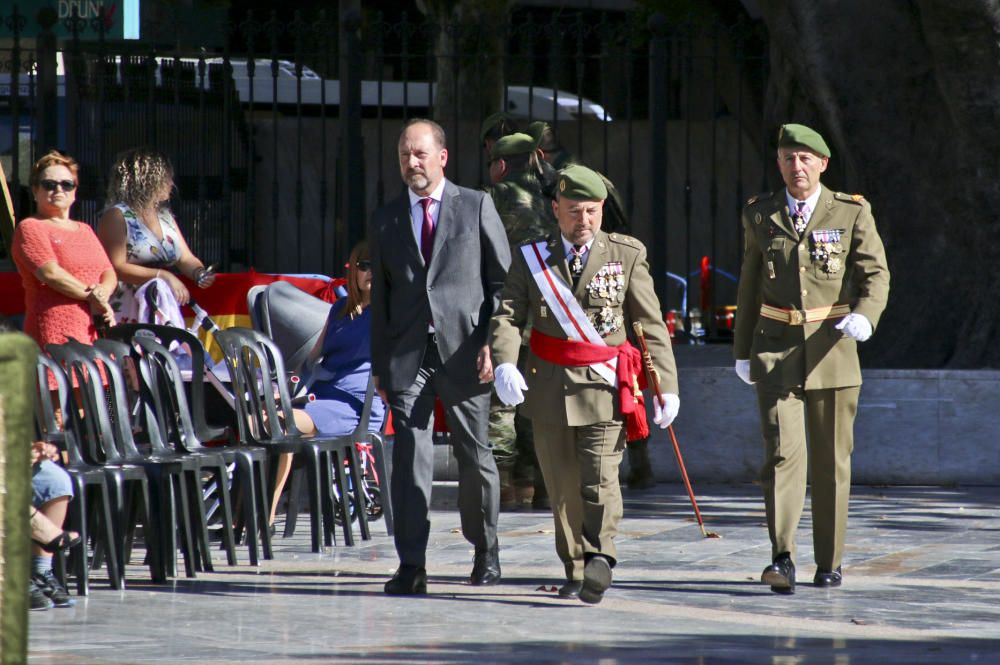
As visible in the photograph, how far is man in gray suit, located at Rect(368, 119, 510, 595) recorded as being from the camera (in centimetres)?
692

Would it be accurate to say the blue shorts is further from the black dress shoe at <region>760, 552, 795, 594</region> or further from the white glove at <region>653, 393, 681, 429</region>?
the black dress shoe at <region>760, 552, 795, 594</region>

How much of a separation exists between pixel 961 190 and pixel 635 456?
104 inches

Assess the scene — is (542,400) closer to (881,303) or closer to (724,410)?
(881,303)

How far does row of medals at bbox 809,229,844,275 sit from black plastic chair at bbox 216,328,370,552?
8.16 feet

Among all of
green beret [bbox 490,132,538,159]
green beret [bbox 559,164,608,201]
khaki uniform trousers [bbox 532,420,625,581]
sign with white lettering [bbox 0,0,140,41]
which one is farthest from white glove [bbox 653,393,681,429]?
sign with white lettering [bbox 0,0,140,41]

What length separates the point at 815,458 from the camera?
707cm

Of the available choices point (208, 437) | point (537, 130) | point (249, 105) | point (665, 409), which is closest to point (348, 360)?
point (208, 437)

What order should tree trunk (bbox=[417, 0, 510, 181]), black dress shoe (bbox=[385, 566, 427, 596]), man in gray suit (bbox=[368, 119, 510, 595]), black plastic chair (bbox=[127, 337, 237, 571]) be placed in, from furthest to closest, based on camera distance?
1. tree trunk (bbox=[417, 0, 510, 181])
2. black plastic chair (bbox=[127, 337, 237, 571])
3. man in gray suit (bbox=[368, 119, 510, 595])
4. black dress shoe (bbox=[385, 566, 427, 596])

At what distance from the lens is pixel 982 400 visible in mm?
10359

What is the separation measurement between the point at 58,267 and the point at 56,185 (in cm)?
43

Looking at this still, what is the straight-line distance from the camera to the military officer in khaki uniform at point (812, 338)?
6.95 metres

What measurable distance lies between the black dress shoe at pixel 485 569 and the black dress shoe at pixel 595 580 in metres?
0.60

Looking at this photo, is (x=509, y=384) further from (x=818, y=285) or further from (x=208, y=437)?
(x=208, y=437)

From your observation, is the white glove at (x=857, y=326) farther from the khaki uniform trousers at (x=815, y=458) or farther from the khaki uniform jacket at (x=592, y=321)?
the khaki uniform jacket at (x=592, y=321)
